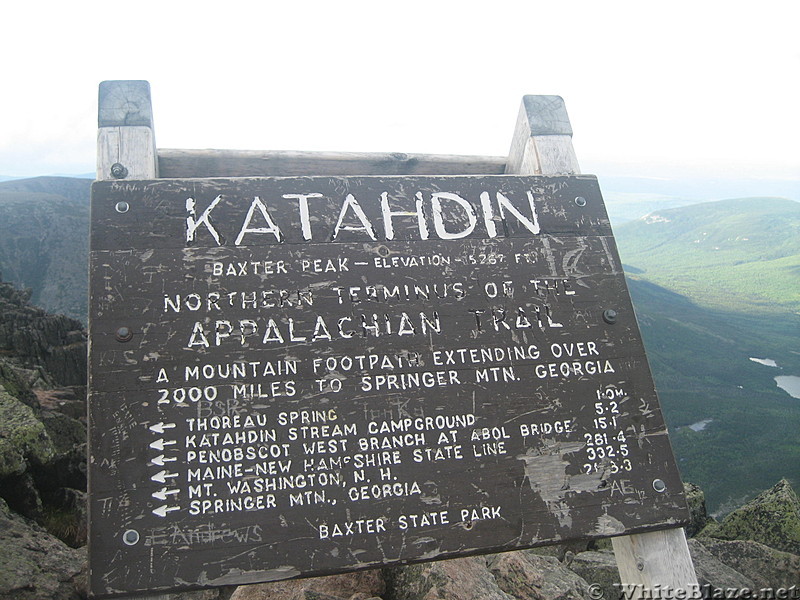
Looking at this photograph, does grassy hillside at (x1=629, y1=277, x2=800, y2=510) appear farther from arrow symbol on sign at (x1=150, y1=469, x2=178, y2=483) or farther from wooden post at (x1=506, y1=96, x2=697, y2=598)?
arrow symbol on sign at (x1=150, y1=469, x2=178, y2=483)

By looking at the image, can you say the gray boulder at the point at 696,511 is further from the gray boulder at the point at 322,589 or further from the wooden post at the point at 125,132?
the wooden post at the point at 125,132

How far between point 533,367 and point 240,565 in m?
1.69

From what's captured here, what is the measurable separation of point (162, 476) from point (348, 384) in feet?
3.06

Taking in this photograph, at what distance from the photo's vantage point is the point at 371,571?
4.23m

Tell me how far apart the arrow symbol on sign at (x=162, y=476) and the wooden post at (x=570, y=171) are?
2291 mm

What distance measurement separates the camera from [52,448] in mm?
4988

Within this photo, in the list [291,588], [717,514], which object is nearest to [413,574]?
[291,588]

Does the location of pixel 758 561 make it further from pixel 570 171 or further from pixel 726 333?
pixel 726 333

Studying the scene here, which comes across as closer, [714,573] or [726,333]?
[714,573]

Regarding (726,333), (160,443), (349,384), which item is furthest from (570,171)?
(726,333)

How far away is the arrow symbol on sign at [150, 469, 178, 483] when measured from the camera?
2.45 m

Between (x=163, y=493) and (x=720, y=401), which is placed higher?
(x=720, y=401)

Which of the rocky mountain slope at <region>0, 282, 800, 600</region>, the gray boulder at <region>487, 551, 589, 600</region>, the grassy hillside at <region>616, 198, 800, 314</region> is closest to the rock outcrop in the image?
the rocky mountain slope at <region>0, 282, 800, 600</region>

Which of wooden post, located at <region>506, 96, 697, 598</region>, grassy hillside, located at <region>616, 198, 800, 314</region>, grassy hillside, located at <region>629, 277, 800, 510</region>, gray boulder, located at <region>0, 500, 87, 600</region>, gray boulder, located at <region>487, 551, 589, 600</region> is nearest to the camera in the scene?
wooden post, located at <region>506, 96, 697, 598</region>
